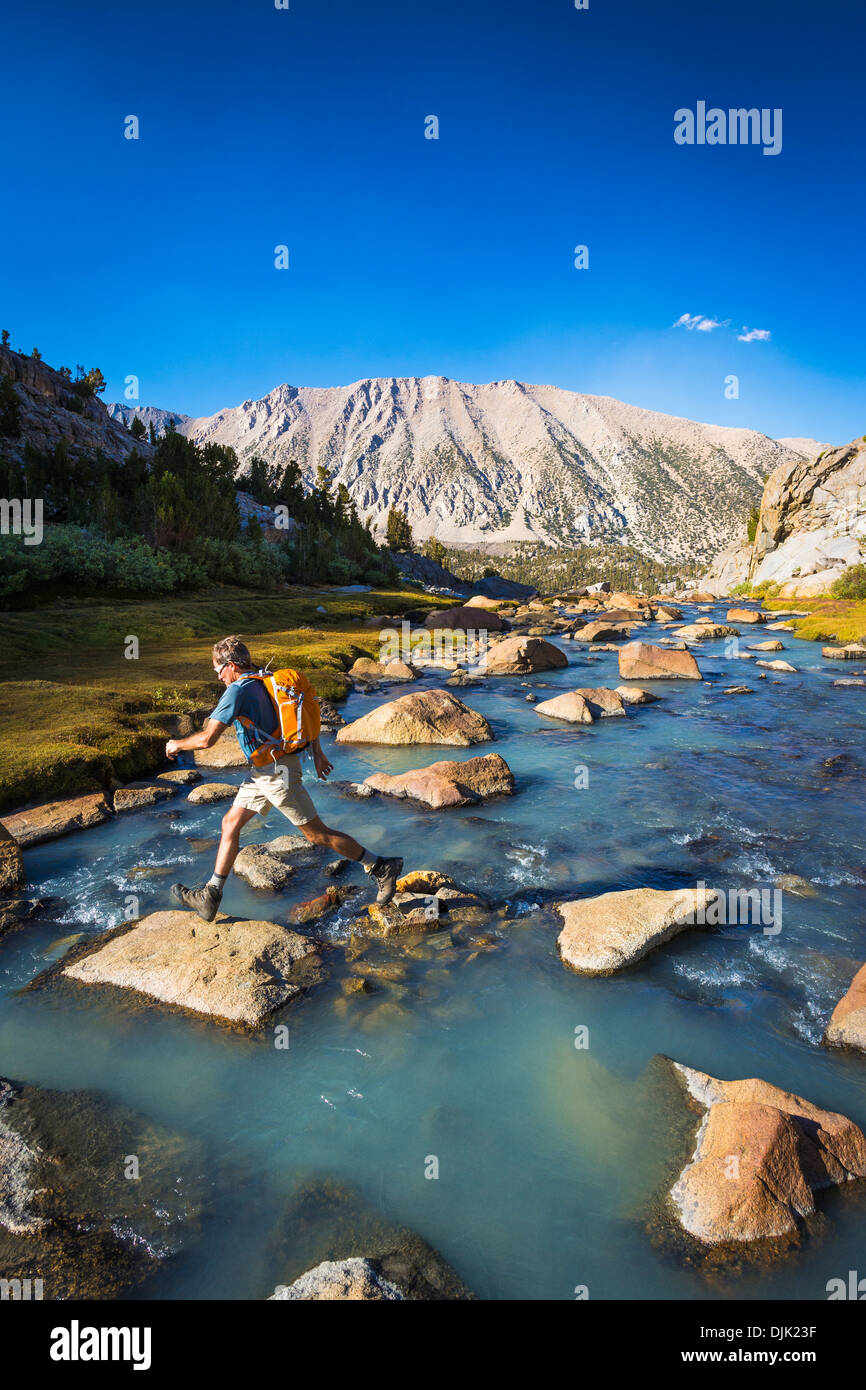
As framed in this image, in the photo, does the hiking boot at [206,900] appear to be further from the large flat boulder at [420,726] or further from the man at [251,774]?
the large flat boulder at [420,726]

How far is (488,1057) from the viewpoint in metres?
6.43

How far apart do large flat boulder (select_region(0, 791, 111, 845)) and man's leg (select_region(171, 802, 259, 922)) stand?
4.60 meters

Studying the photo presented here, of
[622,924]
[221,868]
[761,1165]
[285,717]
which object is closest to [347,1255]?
[761,1165]

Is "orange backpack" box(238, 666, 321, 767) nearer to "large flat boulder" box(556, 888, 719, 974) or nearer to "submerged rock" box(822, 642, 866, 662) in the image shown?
"large flat boulder" box(556, 888, 719, 974)

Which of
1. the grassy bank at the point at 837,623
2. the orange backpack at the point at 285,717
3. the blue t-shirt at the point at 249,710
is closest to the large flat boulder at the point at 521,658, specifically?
the grassy bank at the point at 837,623

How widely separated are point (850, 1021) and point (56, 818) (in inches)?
482

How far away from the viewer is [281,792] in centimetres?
792

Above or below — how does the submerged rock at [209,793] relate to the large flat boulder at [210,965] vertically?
above

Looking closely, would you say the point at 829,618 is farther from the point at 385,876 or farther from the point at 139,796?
the point at 139,796

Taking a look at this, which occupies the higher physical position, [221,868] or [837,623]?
[837,623]

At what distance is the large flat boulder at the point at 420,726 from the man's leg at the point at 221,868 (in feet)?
31.1

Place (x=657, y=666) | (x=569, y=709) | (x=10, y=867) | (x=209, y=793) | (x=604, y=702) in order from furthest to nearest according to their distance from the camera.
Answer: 1. (x=657, y=666)
2. (x=604, y=702)
3. (x=569, y=709)
4. (x=209, y=793)
5. (x=10, y=867)

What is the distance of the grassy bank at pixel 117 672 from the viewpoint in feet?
44.4
